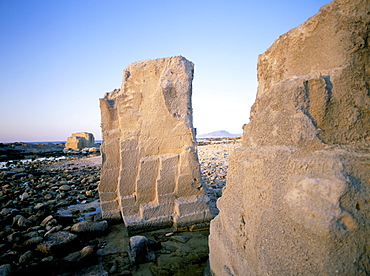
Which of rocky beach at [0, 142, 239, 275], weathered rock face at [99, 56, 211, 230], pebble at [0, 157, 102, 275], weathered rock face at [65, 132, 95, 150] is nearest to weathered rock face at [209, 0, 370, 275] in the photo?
rocky beach at [0, 142, 239, 275]

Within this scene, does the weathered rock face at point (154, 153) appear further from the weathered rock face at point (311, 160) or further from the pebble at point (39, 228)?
the weathered rock face at point (311, 160)

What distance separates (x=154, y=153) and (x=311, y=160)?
8.99 feet

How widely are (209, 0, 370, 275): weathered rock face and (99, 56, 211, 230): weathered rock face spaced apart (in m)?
1.85

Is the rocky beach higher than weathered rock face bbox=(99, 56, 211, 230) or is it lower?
lower

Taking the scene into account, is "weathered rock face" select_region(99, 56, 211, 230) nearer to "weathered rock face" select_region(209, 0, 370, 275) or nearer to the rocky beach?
the rocky beach

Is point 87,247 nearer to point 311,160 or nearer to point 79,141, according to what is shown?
point 311,160

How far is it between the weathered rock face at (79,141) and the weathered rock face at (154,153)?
22531 millimetres

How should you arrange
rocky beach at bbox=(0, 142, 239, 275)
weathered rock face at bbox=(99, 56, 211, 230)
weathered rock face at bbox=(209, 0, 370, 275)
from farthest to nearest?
weathered rock face at bbox=(99, 56, 211, 230)
rocky beach at bbox=(0, 142, 239, 275)
weathered rock face at bbox=(209, 0, 370, 275)

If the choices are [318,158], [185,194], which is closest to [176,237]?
[185,194]

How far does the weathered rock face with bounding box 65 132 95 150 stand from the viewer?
24188mm

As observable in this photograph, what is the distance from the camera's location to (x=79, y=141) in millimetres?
24312

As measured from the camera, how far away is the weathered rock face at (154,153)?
3.51 meters

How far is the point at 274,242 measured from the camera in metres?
1.31

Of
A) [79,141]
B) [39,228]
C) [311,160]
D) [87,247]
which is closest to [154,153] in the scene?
[87,247]
